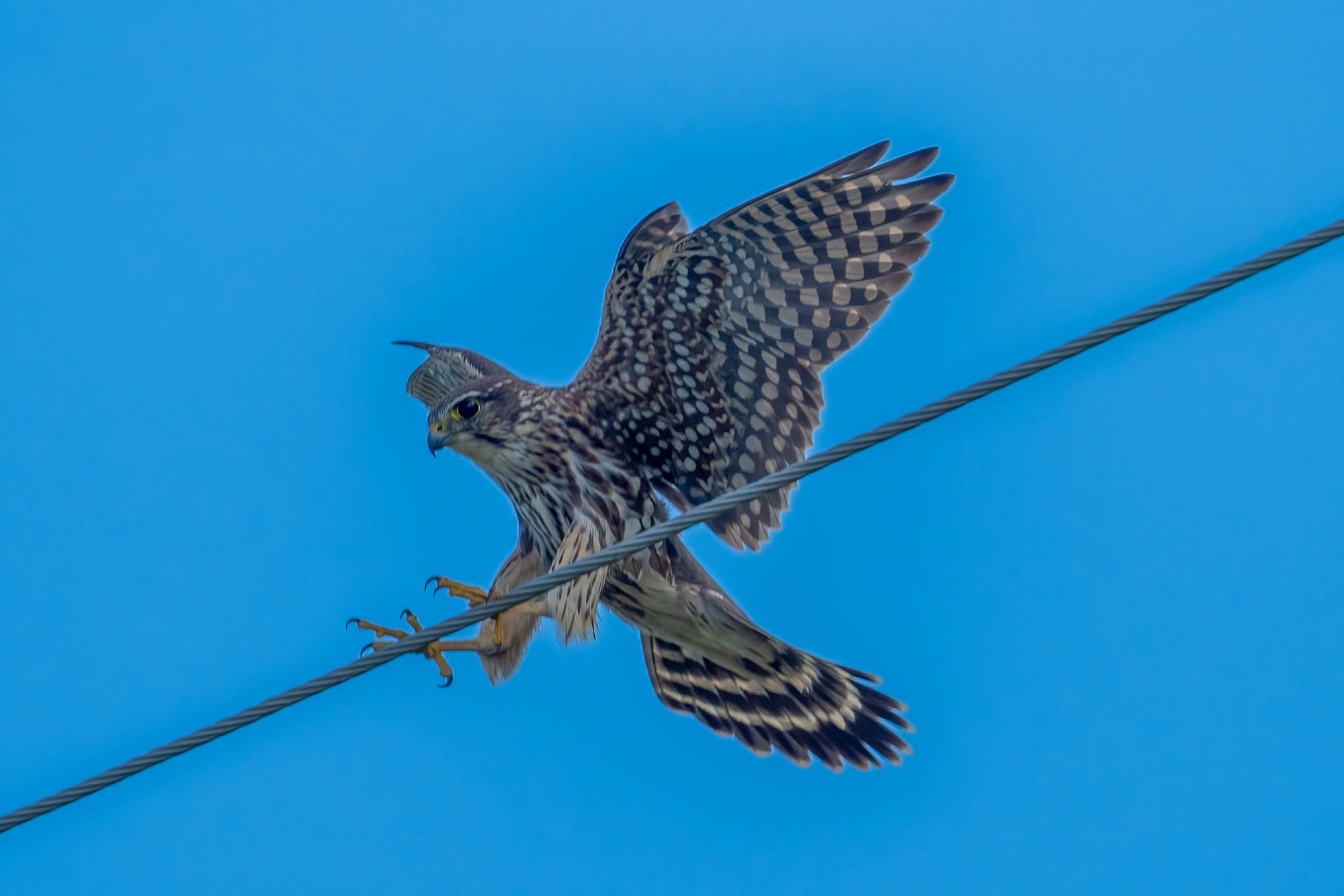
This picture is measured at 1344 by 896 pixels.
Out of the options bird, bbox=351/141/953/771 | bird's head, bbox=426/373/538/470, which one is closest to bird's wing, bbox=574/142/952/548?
bird, bbox=351/141/953/771

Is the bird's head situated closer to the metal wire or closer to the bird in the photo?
the bird

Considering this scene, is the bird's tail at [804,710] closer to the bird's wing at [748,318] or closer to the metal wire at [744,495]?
the bird's wing at [748,318]

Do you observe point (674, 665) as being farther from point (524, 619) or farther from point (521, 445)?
point (521, 445)

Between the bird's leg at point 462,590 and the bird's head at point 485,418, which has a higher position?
the bird's head at point 485,418

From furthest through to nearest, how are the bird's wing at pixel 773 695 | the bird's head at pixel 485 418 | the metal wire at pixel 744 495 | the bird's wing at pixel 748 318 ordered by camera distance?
the bird's wing at pixel 773 695, the bird's head at pixel 485 418, the bird's wing at pixel 748 318, the metal wire at pixel 744 495

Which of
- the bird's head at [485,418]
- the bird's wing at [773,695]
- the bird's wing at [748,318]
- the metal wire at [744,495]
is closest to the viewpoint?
the metal wire at [744,495]

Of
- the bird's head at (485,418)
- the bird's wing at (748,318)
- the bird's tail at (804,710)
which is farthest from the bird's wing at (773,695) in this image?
the bird's head at (485,418)
